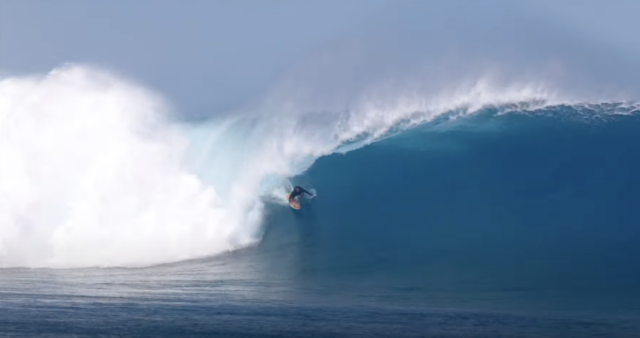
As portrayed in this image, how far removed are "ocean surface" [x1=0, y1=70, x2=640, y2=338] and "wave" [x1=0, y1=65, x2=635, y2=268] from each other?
0.12 feet

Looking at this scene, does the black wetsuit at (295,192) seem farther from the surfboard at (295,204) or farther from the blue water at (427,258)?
the blue water at (427,258)

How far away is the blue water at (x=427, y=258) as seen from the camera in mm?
11555

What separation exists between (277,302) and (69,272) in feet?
16.9

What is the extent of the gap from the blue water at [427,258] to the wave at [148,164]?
1.49 ft

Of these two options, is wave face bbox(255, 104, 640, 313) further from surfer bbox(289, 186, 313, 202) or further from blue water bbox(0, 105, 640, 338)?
surfer bbox(289, 186, 313, 202)

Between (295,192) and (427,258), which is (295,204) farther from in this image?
(427,258)

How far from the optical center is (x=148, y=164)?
63.3 feet

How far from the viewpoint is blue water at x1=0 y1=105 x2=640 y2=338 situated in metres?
11.6

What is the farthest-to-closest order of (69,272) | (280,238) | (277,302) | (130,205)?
(130,205) → (280,238) → (69,272) → (277,302)

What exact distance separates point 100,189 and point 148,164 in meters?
1.04

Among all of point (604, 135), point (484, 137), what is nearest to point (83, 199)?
point (484, 137)

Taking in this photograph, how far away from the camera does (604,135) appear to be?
19.4m

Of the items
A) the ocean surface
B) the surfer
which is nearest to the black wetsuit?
the surfer

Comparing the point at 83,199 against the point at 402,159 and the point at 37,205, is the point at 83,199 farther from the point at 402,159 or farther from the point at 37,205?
the point at 402,159
